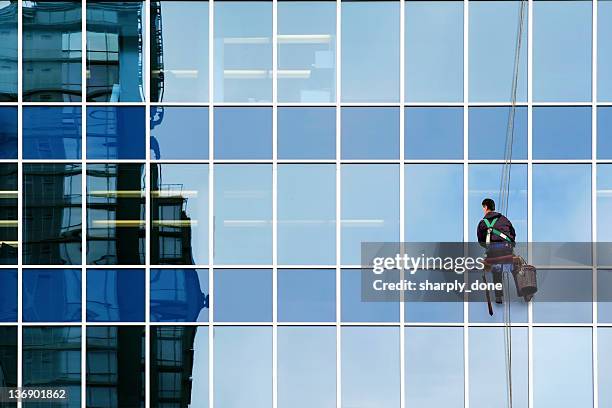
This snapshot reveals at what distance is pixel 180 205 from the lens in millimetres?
20734

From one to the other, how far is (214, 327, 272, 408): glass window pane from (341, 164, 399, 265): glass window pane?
6.80ft

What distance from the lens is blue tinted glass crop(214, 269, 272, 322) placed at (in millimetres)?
20516

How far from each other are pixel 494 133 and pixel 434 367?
3925mm

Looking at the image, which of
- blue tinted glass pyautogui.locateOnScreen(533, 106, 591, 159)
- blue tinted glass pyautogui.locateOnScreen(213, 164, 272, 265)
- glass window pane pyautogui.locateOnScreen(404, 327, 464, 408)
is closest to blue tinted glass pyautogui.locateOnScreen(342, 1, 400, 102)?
blue tinted glass pyautogui.locateOnScreen(213, 164, 272, 265)

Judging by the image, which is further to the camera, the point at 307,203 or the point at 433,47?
the point at 433,47

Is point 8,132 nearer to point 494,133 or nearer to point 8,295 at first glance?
point 8,295

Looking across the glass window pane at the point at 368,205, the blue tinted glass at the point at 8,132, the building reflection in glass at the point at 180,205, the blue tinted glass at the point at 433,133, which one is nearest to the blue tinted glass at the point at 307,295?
the glass window pane at the point at 368,205

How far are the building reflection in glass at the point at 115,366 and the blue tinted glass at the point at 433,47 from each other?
603 cm

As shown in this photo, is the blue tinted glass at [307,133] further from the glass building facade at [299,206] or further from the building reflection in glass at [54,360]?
the building reflection in glass at [54,360]

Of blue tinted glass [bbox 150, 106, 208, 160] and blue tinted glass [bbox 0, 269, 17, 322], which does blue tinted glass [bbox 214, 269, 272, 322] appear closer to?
blue tinted glass [bbox 150, 106, 208, 160]

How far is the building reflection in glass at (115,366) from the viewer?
810 inches

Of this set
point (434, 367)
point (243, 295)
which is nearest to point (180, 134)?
point (243, 295)

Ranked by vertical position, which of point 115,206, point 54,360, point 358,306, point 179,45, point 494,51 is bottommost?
point 54,360

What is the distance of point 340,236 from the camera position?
2064cm
